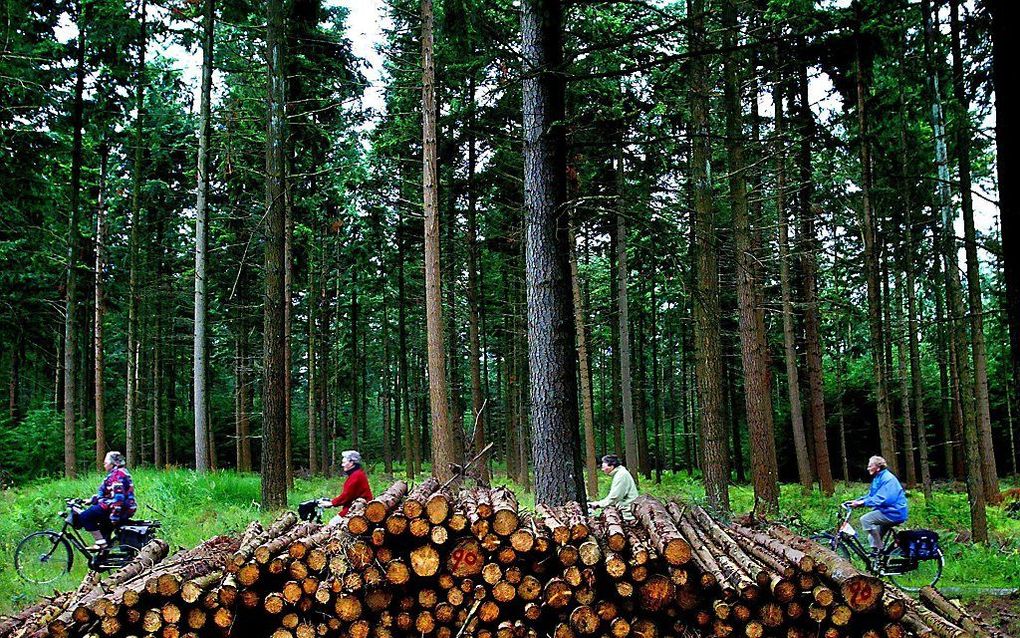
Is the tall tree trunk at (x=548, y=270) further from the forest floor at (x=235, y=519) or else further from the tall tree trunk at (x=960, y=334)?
the tall tree trunk at (x=960, y=334)

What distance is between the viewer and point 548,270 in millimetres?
7590

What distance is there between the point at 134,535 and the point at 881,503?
33.1ft

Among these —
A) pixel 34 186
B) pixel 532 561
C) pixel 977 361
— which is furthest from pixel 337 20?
pixel 532 561

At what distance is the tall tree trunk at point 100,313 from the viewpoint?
1944 cm

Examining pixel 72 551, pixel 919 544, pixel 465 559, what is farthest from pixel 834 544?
→ pixel 72 551

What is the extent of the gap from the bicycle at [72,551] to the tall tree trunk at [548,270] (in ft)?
18.2

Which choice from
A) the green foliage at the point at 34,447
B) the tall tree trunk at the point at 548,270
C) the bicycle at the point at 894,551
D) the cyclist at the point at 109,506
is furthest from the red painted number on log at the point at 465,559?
the green foliage at the point at 34,447

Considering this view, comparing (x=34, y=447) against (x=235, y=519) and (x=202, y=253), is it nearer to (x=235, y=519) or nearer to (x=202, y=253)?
(x=202, y=253)

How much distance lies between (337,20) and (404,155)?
472 centimetres

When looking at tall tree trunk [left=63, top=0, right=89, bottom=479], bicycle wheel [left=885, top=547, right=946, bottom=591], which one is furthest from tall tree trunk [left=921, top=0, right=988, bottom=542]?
tall tree trunk [left=63, top=0, right=89, bottom=479]

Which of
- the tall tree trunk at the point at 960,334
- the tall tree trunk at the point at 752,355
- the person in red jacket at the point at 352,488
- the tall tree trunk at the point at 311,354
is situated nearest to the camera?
the person in red jacket at the point at 352,488

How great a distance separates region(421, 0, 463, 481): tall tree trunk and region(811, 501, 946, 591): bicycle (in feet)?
19.8

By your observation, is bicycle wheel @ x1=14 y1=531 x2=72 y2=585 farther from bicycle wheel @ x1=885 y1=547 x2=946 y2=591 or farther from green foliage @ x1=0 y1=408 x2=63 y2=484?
green foliage @ x1=0 y1=408 x2=63 y2=484

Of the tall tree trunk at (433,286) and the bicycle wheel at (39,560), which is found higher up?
the tall tree trunk at (433,286)
